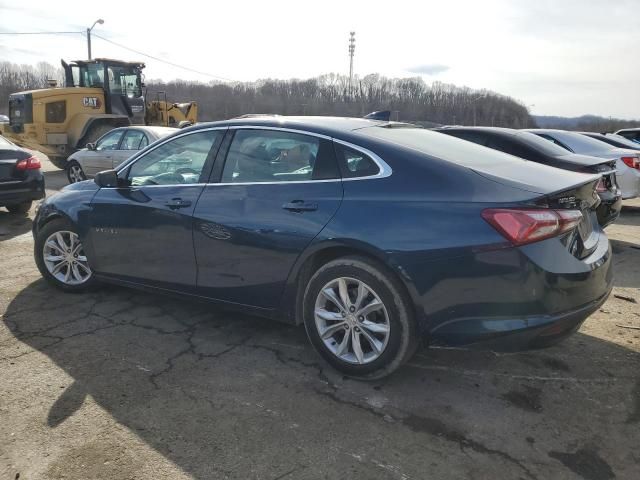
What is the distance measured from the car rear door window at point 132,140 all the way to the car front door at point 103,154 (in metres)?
0.21

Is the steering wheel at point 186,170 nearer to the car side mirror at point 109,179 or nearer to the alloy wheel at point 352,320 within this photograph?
the car side mirror at point 109,179

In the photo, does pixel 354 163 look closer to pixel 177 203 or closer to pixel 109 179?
pixel 177 203

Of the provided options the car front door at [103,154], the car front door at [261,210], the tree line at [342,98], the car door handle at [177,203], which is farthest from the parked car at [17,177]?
the tree line at [342,98]

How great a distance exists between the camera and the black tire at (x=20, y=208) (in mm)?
8653

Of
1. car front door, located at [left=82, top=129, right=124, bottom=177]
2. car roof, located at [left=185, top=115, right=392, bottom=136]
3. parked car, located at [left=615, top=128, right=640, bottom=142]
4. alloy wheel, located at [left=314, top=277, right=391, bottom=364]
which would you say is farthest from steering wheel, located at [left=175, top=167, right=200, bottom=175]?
parked car, located at [left=615, top=128, right=640, bottom=142]

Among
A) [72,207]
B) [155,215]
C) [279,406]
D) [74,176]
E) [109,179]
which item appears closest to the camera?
[279,406]

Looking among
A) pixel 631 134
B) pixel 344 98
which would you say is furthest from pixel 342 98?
pixel 631 134

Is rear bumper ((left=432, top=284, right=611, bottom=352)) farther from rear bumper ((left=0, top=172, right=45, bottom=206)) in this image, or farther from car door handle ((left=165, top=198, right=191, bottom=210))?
rear bumper ((left=0, top=172, right=45, bottom=206))

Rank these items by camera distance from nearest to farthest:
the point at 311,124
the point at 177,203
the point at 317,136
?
the point at 317,136, the point at 311,124, the point at 177,203

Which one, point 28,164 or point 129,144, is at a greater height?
point 129,144

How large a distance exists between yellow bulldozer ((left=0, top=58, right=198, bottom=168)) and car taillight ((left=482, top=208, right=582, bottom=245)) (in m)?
12.9

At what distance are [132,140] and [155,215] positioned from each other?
7170mm

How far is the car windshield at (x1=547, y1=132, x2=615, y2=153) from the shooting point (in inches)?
335

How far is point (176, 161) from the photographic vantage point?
4.18 meters
